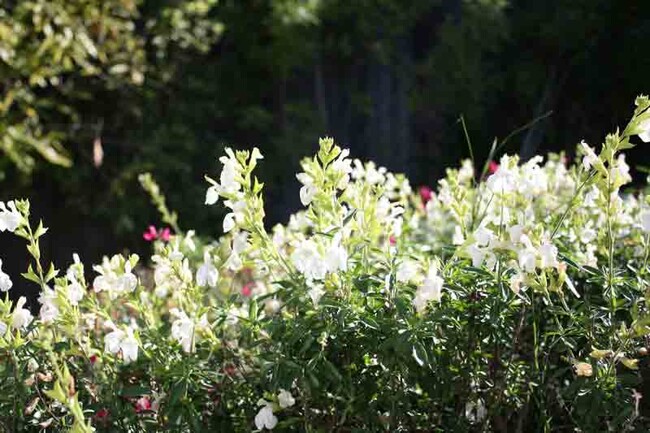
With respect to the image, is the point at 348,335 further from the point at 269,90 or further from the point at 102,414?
the point at 269,90

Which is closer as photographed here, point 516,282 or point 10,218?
point 516,282

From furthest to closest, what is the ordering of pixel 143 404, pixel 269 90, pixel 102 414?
→ 1. pixel 269 90
2. pixel 143 404
3. pixel 102 414

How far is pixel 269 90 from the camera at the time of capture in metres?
7.07

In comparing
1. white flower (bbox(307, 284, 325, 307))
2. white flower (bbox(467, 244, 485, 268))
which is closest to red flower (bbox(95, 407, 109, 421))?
white flower (bbox(307, 284, 325, 307))

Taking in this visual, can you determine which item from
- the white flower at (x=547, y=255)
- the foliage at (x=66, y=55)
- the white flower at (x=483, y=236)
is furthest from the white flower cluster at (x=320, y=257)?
the foliage at (x=66, y=55)

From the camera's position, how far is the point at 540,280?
1.66 meters

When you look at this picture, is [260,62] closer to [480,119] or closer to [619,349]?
[480,119]

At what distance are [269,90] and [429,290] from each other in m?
5.56

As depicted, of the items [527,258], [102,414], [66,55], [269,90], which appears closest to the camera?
[527,258]

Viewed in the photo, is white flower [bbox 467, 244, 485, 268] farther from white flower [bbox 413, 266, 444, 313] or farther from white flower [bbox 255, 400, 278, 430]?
white flower [bbox 255, 400, 278, 430]

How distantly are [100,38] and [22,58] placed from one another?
1.78 feet

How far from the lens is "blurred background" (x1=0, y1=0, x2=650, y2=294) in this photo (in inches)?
226

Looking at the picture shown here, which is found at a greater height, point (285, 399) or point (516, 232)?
point (516, 232)

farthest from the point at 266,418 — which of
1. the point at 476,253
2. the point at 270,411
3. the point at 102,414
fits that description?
the point at 476,253
